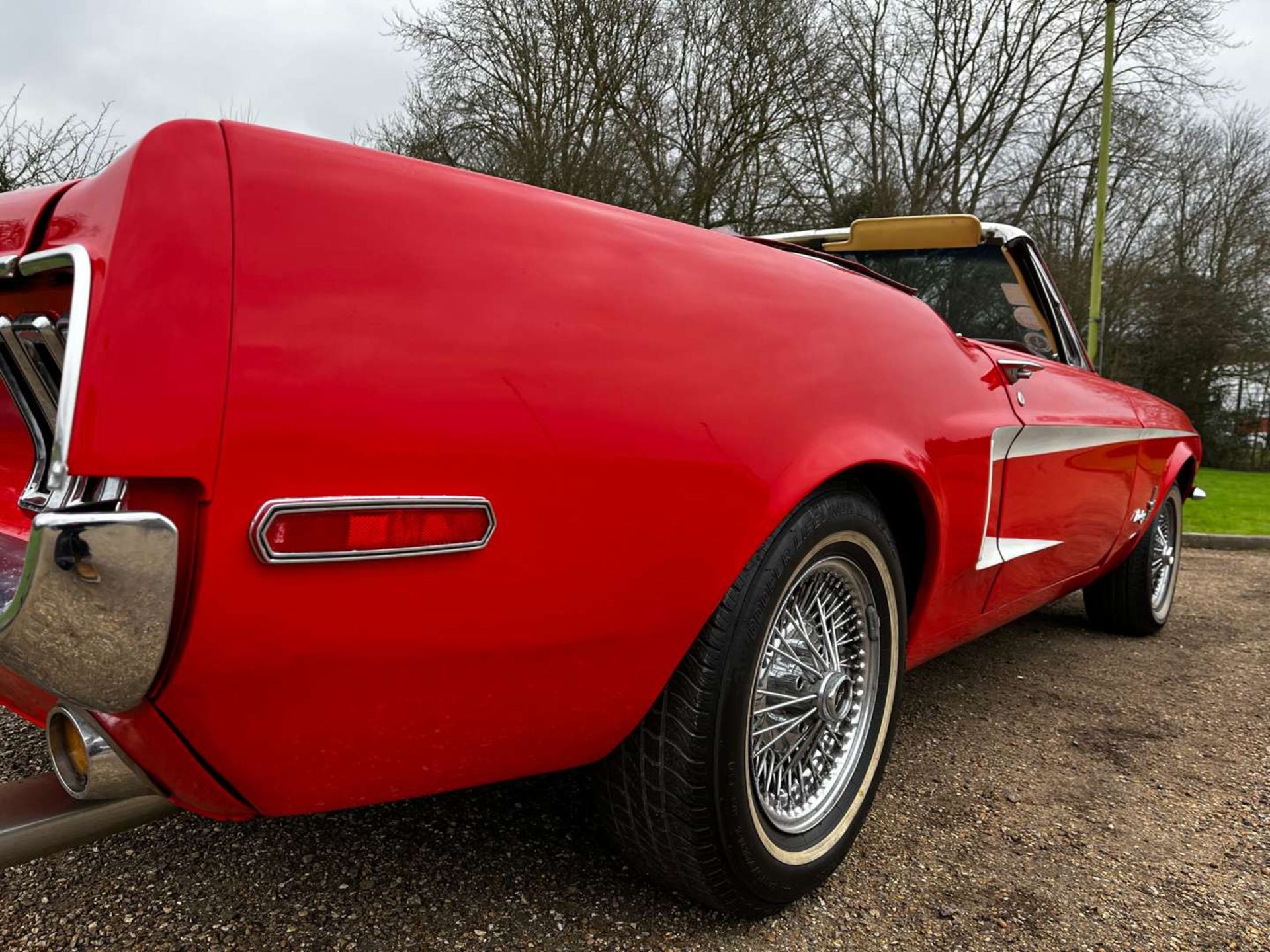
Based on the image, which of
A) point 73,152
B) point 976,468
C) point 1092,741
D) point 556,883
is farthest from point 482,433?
point 73,152

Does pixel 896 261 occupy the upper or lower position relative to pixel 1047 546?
upper

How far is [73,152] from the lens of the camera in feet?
22.2

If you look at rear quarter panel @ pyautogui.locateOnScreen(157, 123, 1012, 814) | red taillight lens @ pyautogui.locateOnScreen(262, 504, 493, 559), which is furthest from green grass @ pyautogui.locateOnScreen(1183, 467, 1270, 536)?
red taillight lens @ pyautogui.locateOnScreen(262, 504, 493, 559)

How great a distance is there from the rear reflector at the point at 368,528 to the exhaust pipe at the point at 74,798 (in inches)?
14.8

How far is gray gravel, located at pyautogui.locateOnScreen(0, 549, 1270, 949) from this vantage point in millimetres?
1573

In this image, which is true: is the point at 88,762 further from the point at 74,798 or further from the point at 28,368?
the point at 28,368

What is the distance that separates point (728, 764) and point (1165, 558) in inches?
144

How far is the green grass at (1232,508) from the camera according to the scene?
862cm

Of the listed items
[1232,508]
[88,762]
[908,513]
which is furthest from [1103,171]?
[88,762]

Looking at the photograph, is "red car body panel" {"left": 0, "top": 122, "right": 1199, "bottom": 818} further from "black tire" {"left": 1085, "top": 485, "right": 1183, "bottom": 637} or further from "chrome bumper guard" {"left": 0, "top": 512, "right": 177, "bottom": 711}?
"black tire" {"left": 1085, "top": 485, "right": 1183, "bottom": 637}

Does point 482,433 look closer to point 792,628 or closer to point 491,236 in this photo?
point 491,236

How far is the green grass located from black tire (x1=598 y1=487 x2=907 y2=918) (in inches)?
301

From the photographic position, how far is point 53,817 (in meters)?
1.18

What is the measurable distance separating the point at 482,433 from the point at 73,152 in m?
7.36
